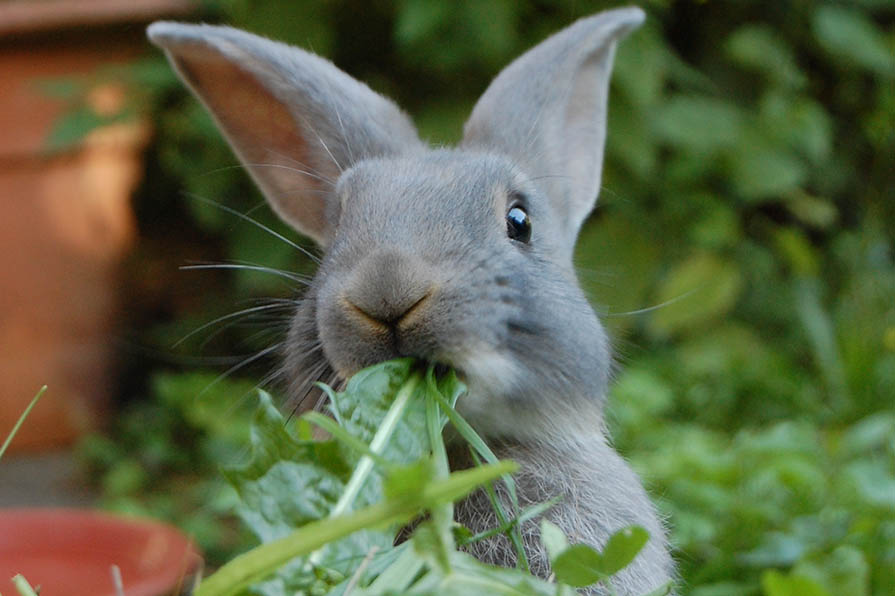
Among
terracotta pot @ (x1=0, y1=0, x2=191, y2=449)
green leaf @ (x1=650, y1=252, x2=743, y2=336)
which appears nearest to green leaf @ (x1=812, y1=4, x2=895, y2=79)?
green leaf @ (x1=650, y1=252, x2=743, y2=336)

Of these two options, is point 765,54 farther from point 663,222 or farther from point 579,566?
point 579,566

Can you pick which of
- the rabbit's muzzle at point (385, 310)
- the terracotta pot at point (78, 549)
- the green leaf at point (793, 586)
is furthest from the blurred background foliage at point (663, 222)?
the rabbit's muzzle at point (385, 310)

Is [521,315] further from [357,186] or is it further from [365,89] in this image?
[365,89]

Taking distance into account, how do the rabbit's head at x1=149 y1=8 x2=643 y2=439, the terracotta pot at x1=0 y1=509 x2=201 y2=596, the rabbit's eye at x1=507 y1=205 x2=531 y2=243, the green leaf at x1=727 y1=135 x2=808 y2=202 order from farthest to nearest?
1. the green leaf at x1=727 y1=135 x2=808 y2=202
2. the terracotta pot at x1=0 y1=509 x2=201 y2=596
3. the rabbit's eye at x1=507 y1=205 x2=531 y2=243
4. the rabbit's head at x1=149 y1=8 x2=643 y2=439

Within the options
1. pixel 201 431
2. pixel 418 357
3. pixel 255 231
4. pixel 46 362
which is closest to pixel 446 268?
pixel 418 357

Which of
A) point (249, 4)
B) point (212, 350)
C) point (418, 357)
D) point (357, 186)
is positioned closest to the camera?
point (418, 357)

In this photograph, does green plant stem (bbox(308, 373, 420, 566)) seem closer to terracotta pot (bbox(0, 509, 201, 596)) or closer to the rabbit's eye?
the rabbit's eye

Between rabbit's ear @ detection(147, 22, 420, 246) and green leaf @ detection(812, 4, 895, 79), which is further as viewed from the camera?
green leaf @ detection(812, 4, 895, 79)

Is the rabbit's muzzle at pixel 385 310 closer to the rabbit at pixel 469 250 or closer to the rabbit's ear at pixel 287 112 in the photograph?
the rabbit at pixel 469 250
